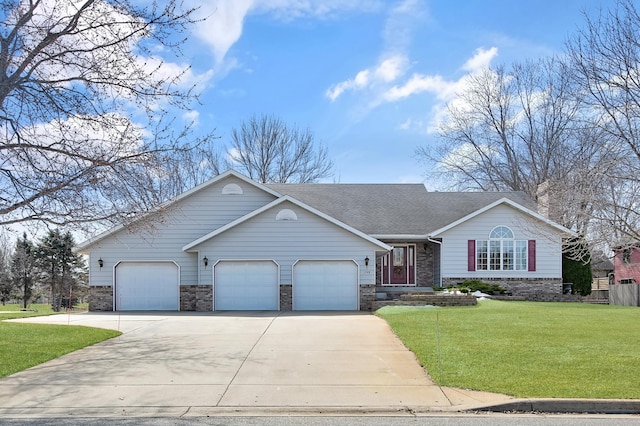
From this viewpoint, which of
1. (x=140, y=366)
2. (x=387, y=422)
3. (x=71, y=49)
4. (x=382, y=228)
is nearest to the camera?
(x=387, y=422)

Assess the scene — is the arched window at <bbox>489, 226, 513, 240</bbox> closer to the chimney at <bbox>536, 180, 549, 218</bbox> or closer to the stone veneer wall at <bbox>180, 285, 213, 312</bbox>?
the chimney at <bbox>536, 180, 549, 218</bbox>

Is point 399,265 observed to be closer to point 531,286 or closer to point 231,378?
point 531,286

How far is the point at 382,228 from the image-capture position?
89.8 feet

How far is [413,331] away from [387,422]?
24.7 feet

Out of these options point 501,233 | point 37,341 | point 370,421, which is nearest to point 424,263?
point 501,233

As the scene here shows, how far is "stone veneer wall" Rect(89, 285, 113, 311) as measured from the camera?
24.4 m

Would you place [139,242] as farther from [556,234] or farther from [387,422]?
[387,422]

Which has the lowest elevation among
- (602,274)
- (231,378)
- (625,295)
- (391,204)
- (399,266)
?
(602,274)

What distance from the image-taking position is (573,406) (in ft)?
25.9

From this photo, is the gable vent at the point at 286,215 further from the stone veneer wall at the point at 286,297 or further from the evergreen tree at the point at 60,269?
the evergreen tree at the point at 60,269

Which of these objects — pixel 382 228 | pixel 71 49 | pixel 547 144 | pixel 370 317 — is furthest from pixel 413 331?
pixel 547 144

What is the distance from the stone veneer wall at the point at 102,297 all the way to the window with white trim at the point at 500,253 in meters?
16.0

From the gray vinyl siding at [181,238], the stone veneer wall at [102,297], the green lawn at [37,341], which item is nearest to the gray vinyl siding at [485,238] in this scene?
the gray vinyl siding at [181,238]

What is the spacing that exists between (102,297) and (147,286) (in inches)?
72.8
